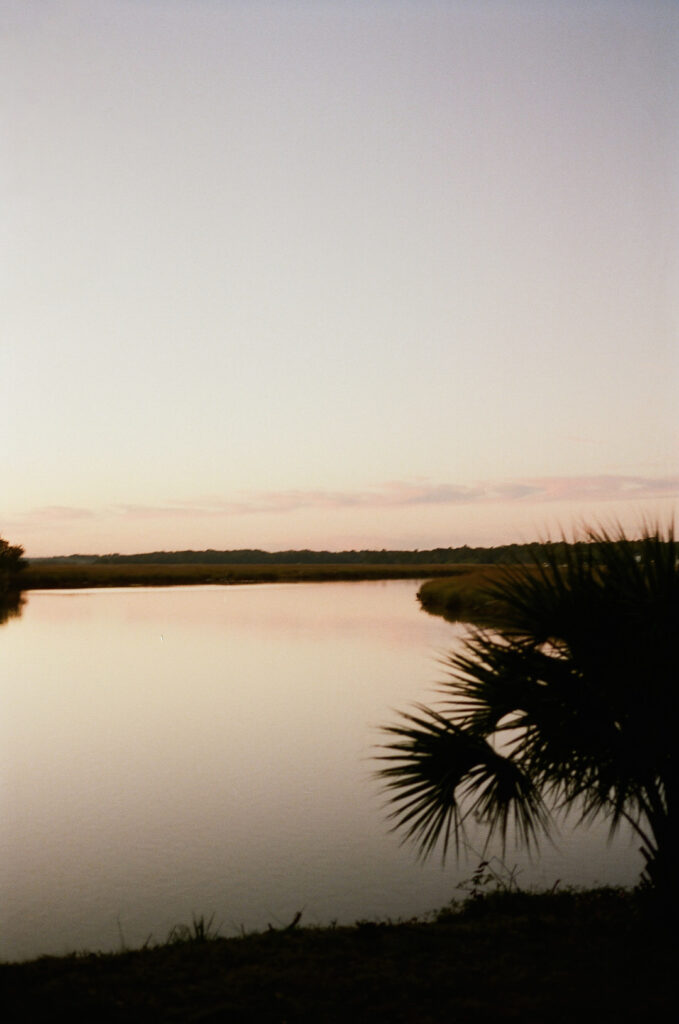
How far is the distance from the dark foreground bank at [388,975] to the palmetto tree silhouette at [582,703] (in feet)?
2.44

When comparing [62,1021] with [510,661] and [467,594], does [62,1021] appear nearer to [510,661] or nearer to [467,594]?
[510,661]

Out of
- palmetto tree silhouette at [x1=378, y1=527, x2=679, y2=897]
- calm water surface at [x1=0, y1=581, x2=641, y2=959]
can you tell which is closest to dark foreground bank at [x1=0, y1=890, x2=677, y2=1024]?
palmetto tree silhouette at [x1=378, y1=527, x2=679, y2=897]

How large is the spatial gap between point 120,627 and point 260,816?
128 ft

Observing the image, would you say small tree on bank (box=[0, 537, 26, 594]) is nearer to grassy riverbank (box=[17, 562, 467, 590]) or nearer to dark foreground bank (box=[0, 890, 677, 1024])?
grassy riverbank (box=[17, 562, 467, 590])

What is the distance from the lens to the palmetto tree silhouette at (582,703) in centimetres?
674

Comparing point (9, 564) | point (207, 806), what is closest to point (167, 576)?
point (9, 564)

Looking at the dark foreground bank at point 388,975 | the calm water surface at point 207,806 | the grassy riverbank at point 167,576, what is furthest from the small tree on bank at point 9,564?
the dark foreground bank at point 388,975

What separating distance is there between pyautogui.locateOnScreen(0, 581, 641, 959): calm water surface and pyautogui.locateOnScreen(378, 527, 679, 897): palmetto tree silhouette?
816mm

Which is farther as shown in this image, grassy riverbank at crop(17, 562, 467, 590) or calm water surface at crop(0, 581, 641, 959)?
grassy riverbank at crop(17, 562, 467, 590)

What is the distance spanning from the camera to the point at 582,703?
269 inches

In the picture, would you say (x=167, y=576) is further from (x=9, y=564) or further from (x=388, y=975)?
(x=388, y=975)

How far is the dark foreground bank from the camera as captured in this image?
5.59m

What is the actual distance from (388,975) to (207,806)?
827 centimetres

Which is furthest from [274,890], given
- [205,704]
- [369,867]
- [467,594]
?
[467,594]
